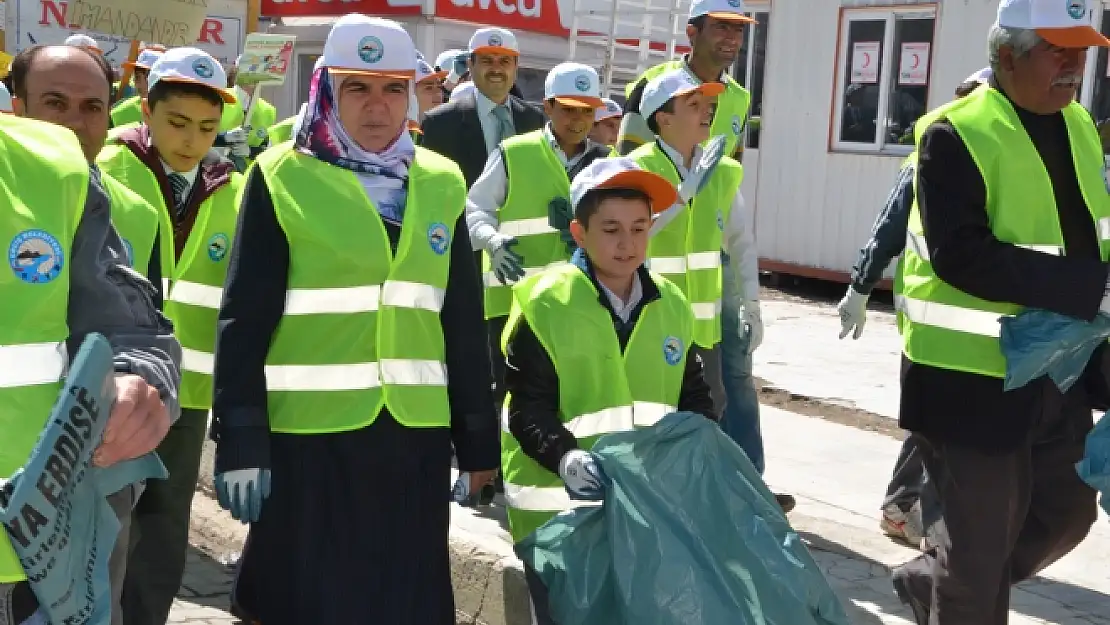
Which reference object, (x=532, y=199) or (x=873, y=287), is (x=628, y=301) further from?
(x=532, y=199)

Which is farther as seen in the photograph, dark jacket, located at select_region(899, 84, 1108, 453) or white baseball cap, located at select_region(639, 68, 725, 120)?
white baseball cap, located at select_region(639, 68, 725, 120)

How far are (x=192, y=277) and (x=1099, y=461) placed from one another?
2.64 meters

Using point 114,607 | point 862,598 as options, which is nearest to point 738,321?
point 862,598

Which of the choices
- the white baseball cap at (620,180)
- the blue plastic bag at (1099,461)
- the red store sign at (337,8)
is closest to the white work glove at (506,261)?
the white baseball cap at (620,180)

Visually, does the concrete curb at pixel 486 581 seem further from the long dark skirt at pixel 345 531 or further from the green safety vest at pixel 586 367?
the long dark skirt at pixel 345 531

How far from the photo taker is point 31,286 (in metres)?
2.39

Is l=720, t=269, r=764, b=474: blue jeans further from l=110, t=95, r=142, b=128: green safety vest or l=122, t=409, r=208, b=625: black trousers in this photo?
l=110, t=95, r=142, b=128: green safety vest

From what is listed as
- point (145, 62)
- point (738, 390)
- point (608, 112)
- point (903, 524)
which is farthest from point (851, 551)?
point (145, 62)

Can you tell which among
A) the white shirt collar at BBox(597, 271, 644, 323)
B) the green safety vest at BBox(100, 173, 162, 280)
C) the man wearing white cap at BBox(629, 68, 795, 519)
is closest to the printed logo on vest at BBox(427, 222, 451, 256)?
the white shirt collar at BBox(597, 271, 644, 323)

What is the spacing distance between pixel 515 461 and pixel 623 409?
0.34 metres

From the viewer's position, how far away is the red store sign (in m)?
14.0

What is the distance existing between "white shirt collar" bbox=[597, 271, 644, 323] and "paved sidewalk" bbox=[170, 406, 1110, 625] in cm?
118

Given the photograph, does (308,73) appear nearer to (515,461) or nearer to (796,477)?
(796,477)

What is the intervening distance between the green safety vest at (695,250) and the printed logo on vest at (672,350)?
149 centimetres
